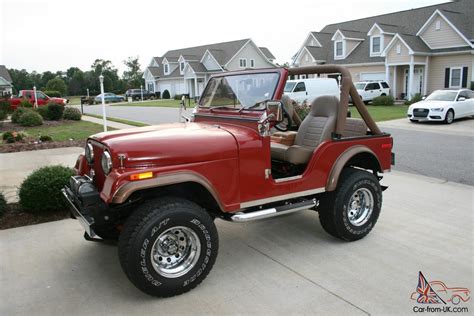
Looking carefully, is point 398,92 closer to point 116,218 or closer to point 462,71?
point 462,71

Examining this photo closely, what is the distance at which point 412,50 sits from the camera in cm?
2736

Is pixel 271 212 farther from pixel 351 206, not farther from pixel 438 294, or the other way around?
pixel 438 294

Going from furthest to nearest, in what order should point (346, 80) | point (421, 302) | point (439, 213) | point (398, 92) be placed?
point (398, 92)
point (439, 213)
point (346, 80)
point (421, 302)

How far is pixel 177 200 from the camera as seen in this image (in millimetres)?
3576

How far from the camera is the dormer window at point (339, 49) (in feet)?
112

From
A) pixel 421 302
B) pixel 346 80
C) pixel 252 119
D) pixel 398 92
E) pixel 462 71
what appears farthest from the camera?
pixel 398 92

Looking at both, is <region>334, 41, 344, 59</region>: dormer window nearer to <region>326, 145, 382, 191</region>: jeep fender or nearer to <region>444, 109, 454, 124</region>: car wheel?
<region>444, 109, 454, 124</region>: car wheel

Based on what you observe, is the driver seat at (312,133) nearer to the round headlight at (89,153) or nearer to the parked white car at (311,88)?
the round headlight at (89,153)

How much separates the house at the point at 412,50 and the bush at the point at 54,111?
2206 centimetres

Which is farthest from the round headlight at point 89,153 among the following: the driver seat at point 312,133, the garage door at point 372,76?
the garage door at point 372,76

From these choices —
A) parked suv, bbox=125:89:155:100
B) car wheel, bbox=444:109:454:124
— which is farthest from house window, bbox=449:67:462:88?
parked suv, bbox=125:89:155:100

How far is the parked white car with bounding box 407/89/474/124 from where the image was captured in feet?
55.1

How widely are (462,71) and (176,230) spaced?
2821 centimetres

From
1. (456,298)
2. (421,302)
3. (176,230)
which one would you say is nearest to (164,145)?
(176,230)
